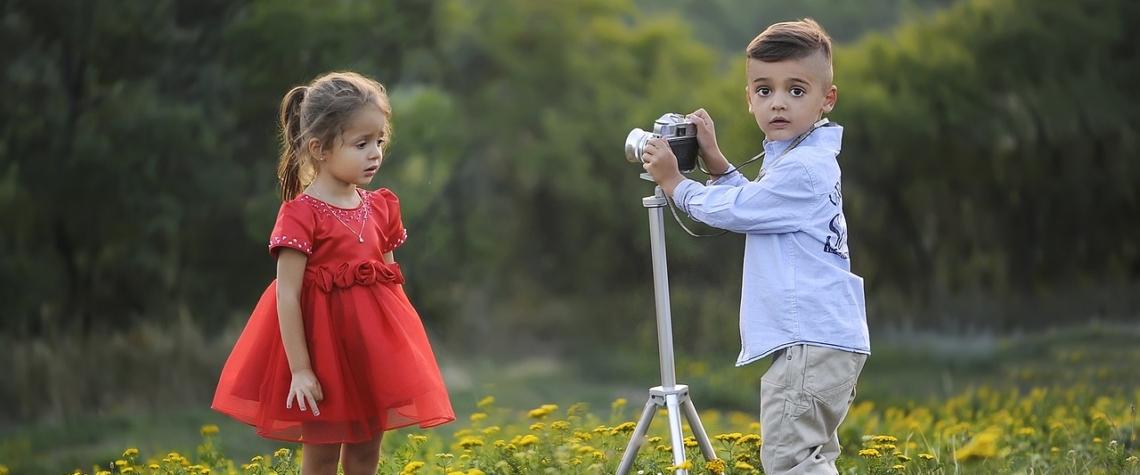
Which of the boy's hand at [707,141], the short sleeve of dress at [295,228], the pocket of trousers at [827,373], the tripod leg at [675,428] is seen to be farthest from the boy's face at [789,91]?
the short sleeve of dress at [295,228]

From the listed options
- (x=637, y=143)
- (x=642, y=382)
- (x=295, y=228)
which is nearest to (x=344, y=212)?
(x=295, y=228)

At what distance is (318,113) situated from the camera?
8.63 feet

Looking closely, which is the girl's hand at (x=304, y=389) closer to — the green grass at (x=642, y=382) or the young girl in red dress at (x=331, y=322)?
the young girl in red dress at (x=331, y=322)

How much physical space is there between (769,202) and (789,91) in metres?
0.25

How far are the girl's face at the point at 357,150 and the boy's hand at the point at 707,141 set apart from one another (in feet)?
2.35

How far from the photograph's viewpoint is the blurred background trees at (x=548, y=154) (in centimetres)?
636

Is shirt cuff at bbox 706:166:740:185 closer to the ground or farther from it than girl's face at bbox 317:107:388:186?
closer to the ground

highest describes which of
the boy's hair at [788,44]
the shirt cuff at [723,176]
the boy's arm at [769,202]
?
the boy's hair at [788,44]

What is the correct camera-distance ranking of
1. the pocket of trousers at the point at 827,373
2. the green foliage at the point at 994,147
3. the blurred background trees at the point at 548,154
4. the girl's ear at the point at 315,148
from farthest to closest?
1. the green foliage at the point at 994,147
2. the blurred background trees at the point at 548,154
3. the girl's ear at the point at 315,148
4. the pocket of trousers at the point at 827,373

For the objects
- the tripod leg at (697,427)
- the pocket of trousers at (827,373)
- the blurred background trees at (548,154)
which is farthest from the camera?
the blurred background trees at (548,154)

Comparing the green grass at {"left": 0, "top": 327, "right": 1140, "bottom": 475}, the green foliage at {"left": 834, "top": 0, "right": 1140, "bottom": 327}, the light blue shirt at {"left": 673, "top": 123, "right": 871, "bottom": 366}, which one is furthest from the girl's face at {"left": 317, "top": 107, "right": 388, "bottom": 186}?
the green foliage at {"left": 834, "top": 0, "right": 1140, "bottom": 327}

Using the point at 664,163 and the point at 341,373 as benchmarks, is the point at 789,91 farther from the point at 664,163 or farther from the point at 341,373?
the point at 341,373

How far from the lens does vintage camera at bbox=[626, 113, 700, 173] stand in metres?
2.66

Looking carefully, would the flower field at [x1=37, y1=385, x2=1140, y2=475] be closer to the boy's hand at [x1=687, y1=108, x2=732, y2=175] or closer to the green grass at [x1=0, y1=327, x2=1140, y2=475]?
the boy's hand at [x1=687, y1=108, x2=732, y2=175]
